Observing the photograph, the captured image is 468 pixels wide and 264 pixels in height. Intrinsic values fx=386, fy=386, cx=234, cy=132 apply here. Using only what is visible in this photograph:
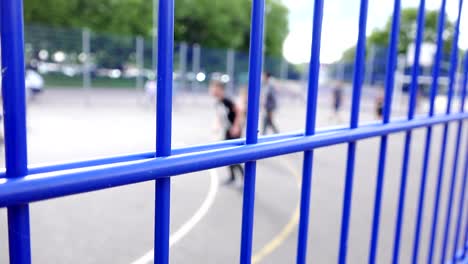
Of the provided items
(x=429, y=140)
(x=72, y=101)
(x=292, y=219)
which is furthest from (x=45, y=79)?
(x=429, y=140)

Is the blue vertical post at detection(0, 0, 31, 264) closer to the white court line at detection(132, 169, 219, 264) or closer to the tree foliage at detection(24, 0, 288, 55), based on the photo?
the white court line at detection(132, 169, 219, 264)

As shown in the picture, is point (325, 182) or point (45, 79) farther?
point (45, 79)

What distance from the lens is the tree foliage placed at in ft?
69.8

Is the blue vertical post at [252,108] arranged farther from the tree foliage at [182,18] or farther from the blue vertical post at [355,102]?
the tree foliage at [182,18]

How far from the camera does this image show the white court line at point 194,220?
316cm

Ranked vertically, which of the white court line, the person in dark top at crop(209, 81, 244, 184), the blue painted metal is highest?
the blue painted metal

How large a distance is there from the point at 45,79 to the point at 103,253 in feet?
47.6

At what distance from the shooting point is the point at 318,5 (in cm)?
115

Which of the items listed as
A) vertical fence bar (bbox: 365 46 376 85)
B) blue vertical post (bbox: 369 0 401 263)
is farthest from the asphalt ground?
vertical fence bar (bbox: 365 46 376 85)

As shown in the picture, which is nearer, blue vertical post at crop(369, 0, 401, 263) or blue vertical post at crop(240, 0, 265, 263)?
blue vertical post at crop(240, 0, 265, 263)

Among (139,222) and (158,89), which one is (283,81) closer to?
(139,222)

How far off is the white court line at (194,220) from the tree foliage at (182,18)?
15.2 metres

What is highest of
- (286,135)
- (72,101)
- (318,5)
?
(318,5)

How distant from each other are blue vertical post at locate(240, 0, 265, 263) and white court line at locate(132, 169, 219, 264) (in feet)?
5.46
